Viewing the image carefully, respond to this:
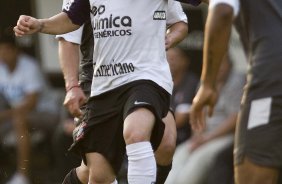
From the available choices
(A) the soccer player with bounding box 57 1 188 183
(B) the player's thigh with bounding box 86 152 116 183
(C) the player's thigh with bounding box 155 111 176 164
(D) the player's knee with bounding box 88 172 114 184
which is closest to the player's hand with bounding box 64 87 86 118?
(A) the soccer player with bounding box 57 1 188 183

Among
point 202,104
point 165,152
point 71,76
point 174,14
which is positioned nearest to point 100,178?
point 165,152

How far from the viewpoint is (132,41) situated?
8.50 metres

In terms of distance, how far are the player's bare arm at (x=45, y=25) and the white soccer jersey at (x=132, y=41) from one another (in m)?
0.29

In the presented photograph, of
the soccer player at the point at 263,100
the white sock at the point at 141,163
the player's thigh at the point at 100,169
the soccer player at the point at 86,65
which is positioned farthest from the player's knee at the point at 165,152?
the soccer player at the point at 263,100

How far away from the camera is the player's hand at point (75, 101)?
8922 mm

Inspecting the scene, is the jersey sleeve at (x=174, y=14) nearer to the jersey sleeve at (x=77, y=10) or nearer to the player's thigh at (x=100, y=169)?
the jersey sleeve at (x=77, y=10)

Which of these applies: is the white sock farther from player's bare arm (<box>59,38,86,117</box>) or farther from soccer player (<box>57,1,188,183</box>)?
player's bare arm (<box>59,38,86,117</box>)

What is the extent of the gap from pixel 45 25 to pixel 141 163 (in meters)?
1.26

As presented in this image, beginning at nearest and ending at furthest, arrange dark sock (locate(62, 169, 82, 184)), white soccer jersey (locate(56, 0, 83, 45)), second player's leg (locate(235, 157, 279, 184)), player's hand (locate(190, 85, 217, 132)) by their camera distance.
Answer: player's hand (locate(190, 85, 217, 132)) < second player's leg (locate(235, 157, 279, 184)) < white soccer jersey (locate(56, 0, 83, 45)) < dark sock (locate(62, 169, 82, 184))

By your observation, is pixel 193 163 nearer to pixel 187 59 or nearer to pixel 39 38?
pixel 187 59

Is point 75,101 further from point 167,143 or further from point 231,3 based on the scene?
point 231,3

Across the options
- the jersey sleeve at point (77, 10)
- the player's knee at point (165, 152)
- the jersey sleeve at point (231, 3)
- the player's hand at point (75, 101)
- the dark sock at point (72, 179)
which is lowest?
the dark sock at point (72, 179)

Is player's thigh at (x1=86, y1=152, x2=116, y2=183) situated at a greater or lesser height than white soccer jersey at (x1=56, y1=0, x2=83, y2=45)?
lesser

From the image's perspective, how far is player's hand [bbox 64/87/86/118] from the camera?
8.92m
